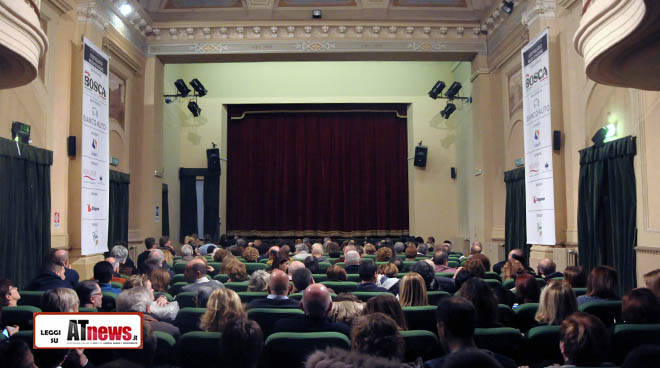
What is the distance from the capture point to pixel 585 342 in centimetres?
279

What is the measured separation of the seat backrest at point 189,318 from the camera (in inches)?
166

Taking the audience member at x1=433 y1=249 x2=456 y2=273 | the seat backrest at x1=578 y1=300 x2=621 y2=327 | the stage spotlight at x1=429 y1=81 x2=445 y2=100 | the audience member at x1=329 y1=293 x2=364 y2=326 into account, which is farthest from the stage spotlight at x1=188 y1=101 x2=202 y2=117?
the seat backrest at x1=578 y1=300 x2=621 y2=327

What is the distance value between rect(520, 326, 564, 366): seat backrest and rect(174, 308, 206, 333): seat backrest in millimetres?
2271

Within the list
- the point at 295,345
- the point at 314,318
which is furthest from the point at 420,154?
the point at 295,345

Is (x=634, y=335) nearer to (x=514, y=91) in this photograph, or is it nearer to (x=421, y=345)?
(x=421, y=345)

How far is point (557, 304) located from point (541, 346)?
364 mm

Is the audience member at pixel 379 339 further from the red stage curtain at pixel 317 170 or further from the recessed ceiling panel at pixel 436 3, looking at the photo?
the red stage curtain at pixel 317 170

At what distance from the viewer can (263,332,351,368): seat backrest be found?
3.39m

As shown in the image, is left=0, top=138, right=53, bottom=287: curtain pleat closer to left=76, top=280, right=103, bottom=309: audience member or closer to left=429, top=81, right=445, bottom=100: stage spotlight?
left=76, top=280, right=103, bottom=309: audience member

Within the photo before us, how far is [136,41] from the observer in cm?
1289

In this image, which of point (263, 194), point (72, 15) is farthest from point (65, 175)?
point (263, 194)

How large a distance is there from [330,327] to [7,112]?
21.8 ft

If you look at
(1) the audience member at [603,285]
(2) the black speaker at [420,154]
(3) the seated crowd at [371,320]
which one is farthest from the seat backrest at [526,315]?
(2) the black speaker at [420,154]

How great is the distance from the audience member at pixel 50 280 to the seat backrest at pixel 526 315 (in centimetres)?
442
